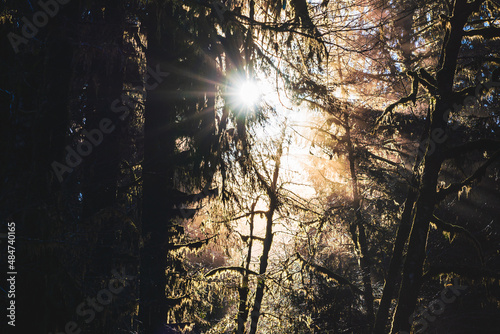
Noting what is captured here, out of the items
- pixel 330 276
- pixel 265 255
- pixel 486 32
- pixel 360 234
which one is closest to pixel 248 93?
pixel 486 32

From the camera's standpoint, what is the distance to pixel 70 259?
150 inches

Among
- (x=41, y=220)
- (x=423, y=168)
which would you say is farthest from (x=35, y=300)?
(x=423, y=168)

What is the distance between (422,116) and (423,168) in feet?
20.9

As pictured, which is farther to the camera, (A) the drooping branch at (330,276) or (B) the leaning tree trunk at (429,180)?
(A) the drooping branch at (330,276)

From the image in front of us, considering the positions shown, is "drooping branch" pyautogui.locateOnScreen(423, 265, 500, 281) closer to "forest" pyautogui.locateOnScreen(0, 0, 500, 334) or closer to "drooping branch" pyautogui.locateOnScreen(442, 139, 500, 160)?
"forest" pyautogui.locateOnScreen(0, 0, 500, 334)

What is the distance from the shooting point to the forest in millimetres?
3500

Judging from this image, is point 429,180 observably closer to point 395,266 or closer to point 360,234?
point 395,266
